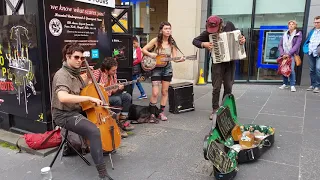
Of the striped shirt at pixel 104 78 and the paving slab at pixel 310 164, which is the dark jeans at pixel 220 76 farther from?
the striped shirt at pixel 104 78

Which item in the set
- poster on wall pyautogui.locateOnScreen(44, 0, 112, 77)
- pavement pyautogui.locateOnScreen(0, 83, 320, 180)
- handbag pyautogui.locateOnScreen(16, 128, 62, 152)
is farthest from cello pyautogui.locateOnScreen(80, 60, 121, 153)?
poster on wall pyautogui.locateOnScreen(44, 0, 112, 77)

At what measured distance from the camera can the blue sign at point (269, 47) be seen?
25.7 feet

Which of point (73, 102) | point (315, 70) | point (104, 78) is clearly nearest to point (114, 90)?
point (104, 78)

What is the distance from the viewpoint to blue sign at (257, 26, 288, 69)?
7.85 metres

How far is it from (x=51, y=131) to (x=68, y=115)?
2.92 feet

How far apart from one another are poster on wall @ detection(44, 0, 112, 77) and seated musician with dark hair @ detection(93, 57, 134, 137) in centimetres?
54

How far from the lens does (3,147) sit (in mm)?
3941

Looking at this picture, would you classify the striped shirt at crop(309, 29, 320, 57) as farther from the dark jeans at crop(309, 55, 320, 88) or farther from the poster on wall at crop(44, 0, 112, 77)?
the poster on wall at crop(44, 0, 112, 77)

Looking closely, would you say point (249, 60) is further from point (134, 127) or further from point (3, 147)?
point (3, 147)

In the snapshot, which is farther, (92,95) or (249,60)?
(249,60)

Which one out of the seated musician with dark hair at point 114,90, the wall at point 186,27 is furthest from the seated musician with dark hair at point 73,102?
the wall at point 186,27

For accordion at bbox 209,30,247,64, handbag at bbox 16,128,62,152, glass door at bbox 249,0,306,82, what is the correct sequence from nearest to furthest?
handbag at bbox 16,128,62,152 < accordion at bbox 209,30,247,64 < glass door at bbox 249,0,306,82

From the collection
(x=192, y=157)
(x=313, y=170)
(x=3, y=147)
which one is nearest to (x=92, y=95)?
(x=192, y=157)

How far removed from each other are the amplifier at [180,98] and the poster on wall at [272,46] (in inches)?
148
